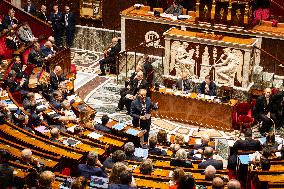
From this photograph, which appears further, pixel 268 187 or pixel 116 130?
pixel 116 130

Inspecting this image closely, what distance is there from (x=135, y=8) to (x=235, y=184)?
1018 centimetres

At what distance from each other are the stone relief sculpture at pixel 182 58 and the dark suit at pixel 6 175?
749 cm

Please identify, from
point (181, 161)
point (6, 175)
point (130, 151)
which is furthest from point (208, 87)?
point (6, 175)

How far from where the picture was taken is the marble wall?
64.5 feet

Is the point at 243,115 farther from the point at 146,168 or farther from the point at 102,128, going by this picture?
the point at 146,168

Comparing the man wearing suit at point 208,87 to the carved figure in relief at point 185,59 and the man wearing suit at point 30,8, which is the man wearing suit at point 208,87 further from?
the man wearing suit at point 30,8

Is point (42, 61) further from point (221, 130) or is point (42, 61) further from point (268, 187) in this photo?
point (268, 187)

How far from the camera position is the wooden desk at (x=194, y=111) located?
45.8ft

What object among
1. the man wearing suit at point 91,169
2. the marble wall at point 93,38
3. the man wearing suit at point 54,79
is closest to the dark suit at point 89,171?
the man wearing suit at point 91,169

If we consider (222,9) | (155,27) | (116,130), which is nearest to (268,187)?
(116,130)

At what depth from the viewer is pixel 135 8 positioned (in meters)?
17.5

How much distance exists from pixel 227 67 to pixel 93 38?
22.7 ft

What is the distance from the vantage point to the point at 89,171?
9281 millimetres

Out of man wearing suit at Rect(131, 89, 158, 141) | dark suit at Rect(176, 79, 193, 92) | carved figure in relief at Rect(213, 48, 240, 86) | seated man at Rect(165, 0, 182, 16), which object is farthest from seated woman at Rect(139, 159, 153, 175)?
seated man at Rect(165, 0, 182, 16)
